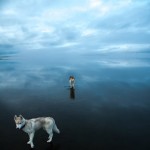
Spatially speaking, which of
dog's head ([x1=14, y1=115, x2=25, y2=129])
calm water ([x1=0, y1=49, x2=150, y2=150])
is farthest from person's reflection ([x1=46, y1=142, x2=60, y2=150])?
dog's head ([x1=14, y1=115, x2=25, y2=129])

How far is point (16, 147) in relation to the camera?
1344 cm

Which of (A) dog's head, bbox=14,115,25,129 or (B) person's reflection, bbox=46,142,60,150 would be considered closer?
(A) dog's head, bbox=14,115,25,129

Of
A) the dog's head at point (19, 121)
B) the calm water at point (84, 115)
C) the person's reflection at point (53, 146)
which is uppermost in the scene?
the dog's head at point (19, 121)

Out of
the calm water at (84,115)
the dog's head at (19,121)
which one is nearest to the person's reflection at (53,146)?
the calm water at (84,115)

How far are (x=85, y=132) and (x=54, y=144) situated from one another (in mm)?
2824

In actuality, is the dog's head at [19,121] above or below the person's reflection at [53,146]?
above

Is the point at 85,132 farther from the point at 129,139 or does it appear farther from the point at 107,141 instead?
the point at 129,139

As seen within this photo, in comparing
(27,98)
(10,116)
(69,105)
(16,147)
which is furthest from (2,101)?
(16,147)

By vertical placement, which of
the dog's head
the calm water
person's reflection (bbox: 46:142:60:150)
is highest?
the dog's head

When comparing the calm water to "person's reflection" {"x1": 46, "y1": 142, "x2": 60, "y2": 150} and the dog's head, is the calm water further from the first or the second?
the dog's head

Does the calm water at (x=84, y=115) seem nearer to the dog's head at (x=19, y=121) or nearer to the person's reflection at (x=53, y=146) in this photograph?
the person's reflection at (x=53, y=146)

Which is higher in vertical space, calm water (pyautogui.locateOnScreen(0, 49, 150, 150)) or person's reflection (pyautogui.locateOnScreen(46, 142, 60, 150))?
calm water (pyautogui.locateOnScreen(0, 49, 150, 150))

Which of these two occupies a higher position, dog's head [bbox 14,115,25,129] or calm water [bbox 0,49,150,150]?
dog's head [bbox 14,115,25,129]

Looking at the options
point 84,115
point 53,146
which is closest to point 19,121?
point 53,146
